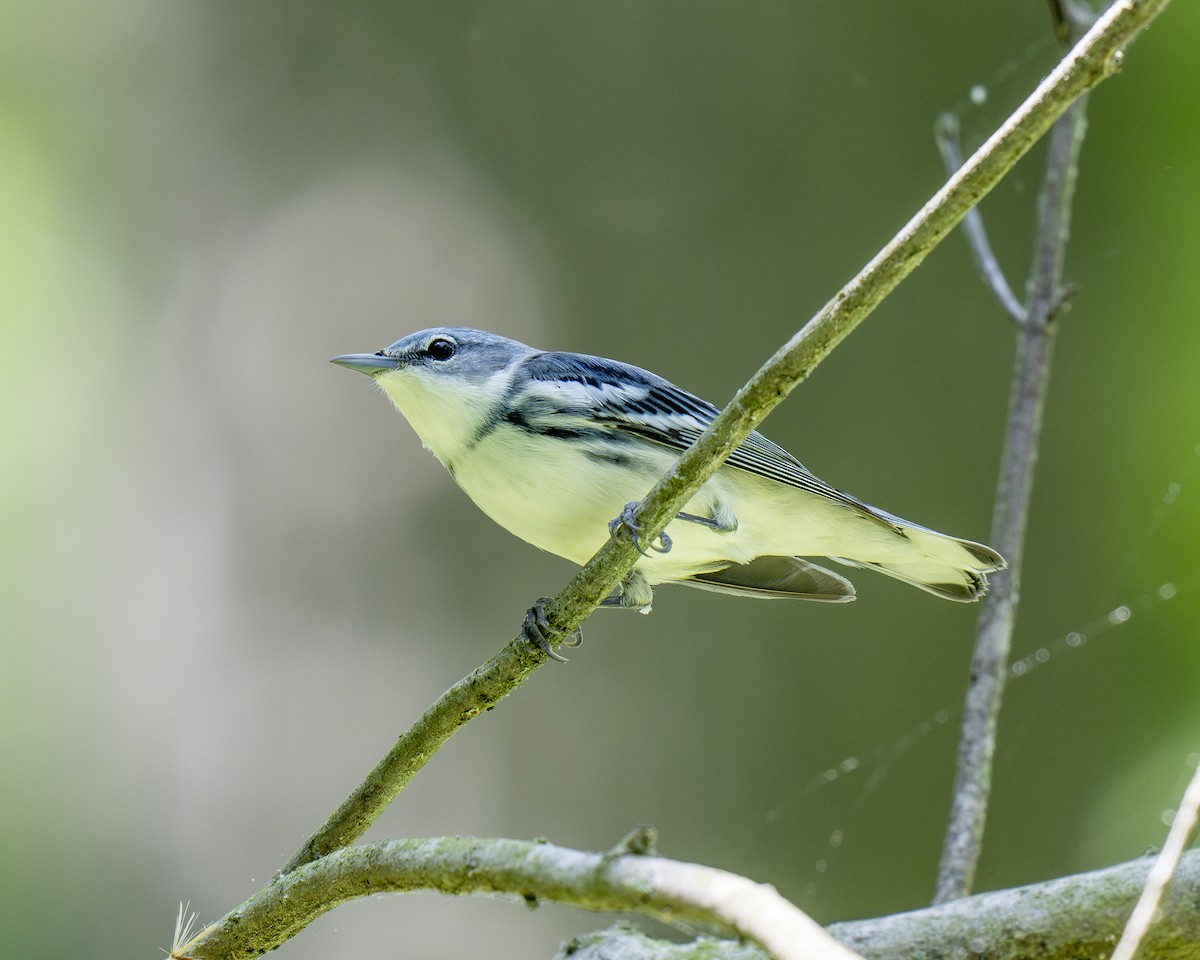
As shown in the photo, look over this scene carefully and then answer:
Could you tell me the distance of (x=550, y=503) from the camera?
2.46 m

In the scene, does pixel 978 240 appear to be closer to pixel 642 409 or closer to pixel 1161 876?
pixel 642 409

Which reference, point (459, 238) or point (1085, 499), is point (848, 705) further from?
point (459, 238)

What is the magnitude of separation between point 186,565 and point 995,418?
118 inches

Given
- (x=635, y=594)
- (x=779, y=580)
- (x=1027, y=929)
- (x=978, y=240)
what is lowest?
(x=1027, y=929)

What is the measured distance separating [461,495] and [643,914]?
10.1 feet

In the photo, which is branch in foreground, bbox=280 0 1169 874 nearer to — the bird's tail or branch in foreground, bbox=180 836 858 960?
branch in foreground, bbox=180 836 858 960

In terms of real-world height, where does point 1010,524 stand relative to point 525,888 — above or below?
above

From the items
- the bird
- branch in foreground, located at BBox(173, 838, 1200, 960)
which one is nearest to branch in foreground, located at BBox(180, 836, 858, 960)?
branch in foreground, located at BBox(173, 838, 1200, 960)

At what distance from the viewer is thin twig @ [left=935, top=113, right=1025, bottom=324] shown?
3246 millimetres

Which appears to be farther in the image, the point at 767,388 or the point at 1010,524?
the point at 1010,524

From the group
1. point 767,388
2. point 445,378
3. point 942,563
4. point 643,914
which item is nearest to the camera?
point 643,914

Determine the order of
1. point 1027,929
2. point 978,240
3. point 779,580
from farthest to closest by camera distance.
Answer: point 978,240, point 779,580, point 1027,929

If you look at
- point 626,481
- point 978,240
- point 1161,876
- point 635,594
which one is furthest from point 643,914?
point 978,240

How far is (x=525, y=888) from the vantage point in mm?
1246
